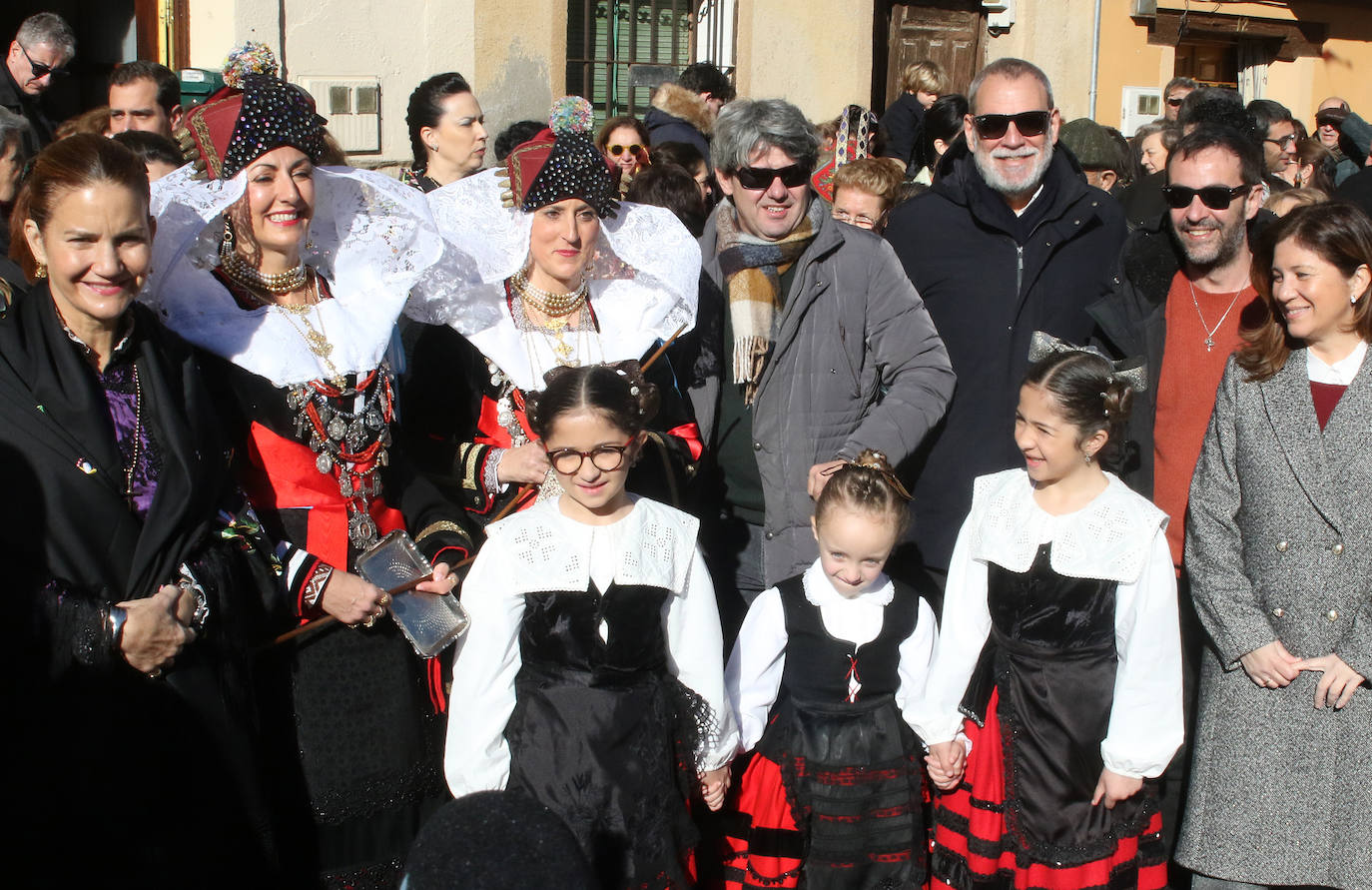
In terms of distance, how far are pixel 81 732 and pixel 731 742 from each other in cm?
152

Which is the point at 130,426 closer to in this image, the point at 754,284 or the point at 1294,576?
the point at 754,284

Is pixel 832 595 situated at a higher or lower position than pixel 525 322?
lower

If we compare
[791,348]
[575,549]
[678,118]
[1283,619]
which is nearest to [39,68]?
[678,118]

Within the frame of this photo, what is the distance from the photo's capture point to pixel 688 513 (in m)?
3.40

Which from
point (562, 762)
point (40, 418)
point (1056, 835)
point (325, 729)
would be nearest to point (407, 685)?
point (325, 729)

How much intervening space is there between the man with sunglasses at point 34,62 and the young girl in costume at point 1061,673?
493 centimetres

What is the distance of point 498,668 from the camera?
2951mm

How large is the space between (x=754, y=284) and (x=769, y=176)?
32cm

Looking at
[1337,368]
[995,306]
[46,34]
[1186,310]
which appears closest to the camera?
[1337,368]

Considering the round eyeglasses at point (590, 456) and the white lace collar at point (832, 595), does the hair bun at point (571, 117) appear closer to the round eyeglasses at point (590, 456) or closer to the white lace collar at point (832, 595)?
the round eyeglasses at point (590, 456)

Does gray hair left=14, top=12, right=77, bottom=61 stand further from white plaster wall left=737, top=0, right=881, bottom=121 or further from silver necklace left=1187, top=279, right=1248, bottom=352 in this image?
white plaster wall left=737, top=0, right=881, bottom=121

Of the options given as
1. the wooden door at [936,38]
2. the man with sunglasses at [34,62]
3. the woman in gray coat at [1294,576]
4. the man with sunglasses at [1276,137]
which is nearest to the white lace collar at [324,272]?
the woman in gray coat at [1294,576]

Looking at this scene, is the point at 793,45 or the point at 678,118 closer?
the point at 678,118

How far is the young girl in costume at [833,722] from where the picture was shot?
3.28 m
